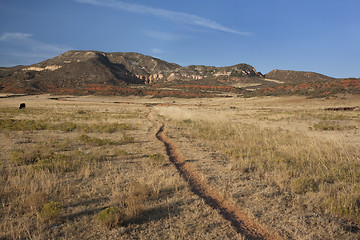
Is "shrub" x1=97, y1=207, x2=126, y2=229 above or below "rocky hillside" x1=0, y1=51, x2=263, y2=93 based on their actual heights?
below

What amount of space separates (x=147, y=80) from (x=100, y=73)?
49.0 m

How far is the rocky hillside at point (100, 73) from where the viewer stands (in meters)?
101

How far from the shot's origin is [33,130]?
14977mm

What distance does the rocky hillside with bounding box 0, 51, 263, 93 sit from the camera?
101 metres

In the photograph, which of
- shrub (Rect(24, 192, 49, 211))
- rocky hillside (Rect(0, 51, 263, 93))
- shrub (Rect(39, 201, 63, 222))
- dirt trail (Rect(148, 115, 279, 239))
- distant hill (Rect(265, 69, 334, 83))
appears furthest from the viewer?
distant hill (Rect(265, 69, 334, 83))

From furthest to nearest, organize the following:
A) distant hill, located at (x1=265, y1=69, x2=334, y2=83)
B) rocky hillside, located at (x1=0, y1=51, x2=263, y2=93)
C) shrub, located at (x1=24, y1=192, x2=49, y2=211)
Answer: distant hill, located at (x1=265, y1=69, x2=334, y2=83)
rocky hillside, located at (x1=0, y1=51, x2=263, y2=93)
shrub, located at (x1=24, y1=192, x2=49, y2=211)

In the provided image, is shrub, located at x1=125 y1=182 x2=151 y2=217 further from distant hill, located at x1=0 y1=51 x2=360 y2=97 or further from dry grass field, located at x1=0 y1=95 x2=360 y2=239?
distant hill, located at x1=0 y1=51 x2=360 y2=97

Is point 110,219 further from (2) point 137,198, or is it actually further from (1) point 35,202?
(1) point 35,202

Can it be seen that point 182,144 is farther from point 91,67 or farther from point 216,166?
point 91,67

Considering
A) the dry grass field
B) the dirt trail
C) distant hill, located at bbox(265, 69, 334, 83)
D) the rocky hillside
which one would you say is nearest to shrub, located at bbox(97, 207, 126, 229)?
the dry grass field

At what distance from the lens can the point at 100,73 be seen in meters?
124

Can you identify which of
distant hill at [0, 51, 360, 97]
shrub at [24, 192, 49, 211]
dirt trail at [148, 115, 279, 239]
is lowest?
dirt trail at [148, 115, 279, 239]

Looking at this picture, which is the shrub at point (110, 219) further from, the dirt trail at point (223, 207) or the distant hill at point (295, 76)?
the distant hill at point (295, 76)

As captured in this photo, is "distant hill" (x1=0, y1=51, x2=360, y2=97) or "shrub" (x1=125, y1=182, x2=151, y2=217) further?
"distant hill" (x1=0, y1=51, x2=360, y2=97)
